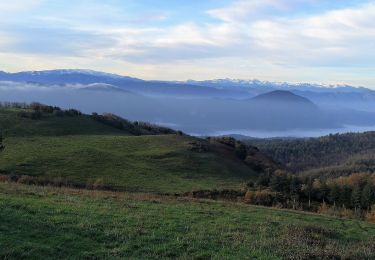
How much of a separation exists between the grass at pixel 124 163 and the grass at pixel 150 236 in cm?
1880

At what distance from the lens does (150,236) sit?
42.0 feet

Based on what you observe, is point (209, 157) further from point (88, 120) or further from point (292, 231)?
point (292, 231)

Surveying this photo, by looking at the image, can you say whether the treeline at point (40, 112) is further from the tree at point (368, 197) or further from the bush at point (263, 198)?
the tree at point (368, 197)

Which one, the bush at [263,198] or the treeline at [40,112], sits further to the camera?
the treeline at [40,112]

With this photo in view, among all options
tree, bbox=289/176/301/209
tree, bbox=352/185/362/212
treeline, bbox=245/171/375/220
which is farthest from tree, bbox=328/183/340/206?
tree, bbox=289/176/301/209

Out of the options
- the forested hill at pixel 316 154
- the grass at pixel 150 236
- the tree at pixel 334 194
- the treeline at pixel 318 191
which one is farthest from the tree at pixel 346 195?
the forested hill at pixel 316 154

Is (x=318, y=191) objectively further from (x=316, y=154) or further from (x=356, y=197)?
(x=316, y=154)

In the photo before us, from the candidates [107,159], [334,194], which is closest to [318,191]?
[334,194]

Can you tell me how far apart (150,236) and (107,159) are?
3387cm

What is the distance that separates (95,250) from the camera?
35.7 feet

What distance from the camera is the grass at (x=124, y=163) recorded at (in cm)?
3875

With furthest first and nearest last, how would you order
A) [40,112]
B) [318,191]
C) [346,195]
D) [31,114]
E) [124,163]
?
[40,112]
[31,114]
[124,163]
[318,191]
[346,195]

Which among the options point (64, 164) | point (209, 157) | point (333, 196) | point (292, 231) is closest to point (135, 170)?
point (64, 164)

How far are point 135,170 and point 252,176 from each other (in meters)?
14.0
